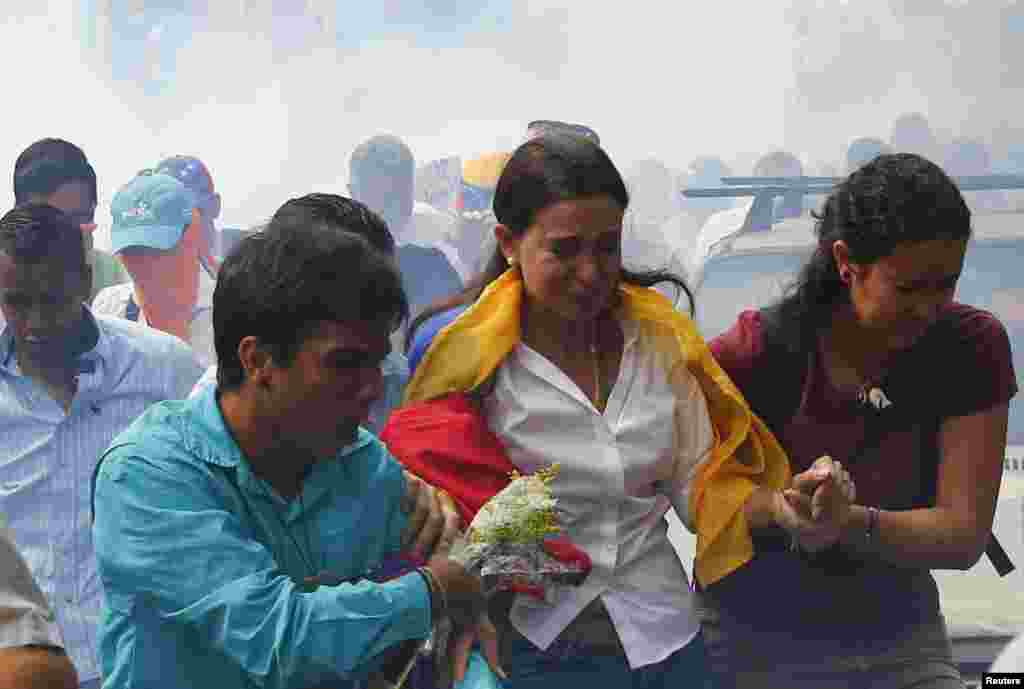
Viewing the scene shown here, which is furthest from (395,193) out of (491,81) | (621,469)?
(621,469)

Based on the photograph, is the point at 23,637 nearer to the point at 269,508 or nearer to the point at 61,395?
the point at 269,508

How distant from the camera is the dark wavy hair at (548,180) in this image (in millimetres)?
3180

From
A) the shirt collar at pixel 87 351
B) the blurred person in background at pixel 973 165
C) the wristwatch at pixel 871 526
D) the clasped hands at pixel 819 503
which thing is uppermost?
the shirt collar at pixel 87 351

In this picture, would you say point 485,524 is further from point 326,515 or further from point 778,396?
point 778,396

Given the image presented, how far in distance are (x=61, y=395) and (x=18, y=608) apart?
2.11 meters

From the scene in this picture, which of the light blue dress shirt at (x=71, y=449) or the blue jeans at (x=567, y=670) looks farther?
the light blue dress shirt at (x=71, y=449)

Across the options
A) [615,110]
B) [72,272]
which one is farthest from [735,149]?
[72,272]

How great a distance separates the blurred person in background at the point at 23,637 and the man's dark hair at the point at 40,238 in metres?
2.10

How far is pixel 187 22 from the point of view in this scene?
353 inches

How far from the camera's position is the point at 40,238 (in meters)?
4.16

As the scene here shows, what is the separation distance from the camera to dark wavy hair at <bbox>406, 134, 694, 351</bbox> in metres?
3.18

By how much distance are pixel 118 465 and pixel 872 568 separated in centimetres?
157

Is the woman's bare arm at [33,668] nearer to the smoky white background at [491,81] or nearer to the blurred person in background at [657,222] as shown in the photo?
the blurred person in background at [657,222]

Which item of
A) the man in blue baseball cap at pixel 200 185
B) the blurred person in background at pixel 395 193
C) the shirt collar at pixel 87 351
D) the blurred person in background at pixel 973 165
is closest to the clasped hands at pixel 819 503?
the shirt collar at pixel 87 351
